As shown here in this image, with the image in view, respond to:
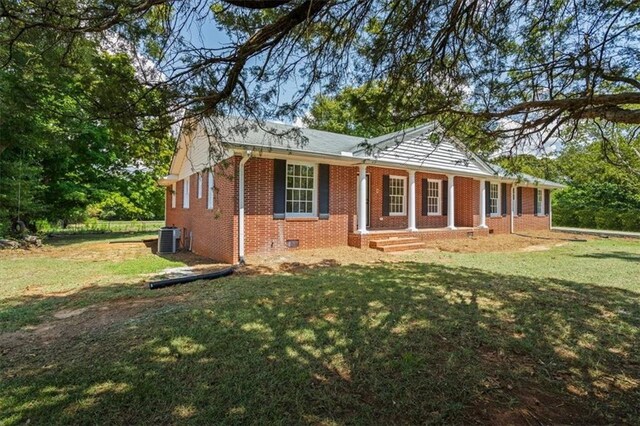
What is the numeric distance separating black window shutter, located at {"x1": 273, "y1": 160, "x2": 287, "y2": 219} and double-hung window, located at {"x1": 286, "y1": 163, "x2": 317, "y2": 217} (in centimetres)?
37

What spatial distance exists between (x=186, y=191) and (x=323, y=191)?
7.22 meters

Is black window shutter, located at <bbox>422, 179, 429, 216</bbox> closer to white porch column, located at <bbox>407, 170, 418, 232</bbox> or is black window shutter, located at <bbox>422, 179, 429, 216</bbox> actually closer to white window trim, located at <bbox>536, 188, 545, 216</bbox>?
white porch column, located at <bbox>407, 170, 418, 232</bbox>

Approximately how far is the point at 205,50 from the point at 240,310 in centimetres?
336

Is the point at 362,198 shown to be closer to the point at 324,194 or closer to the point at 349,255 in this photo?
the point at 324,194

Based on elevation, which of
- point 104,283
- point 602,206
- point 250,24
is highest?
point 250,24

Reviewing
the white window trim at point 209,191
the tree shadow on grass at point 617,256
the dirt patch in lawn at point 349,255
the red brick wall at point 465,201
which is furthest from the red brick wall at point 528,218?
the white window trim at point 209,191

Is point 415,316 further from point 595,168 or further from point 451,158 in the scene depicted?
point 595,168

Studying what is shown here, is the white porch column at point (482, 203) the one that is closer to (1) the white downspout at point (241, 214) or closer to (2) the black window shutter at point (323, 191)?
(2) the black window shutter at point (323, 191)

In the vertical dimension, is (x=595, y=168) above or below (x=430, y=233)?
above

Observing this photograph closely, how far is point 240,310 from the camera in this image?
4.61 meters

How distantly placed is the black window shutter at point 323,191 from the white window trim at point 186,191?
21.3 feet

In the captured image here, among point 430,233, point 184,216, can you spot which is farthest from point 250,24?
point 184,216

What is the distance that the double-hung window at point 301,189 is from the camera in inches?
381

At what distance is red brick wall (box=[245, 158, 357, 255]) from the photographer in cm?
884
